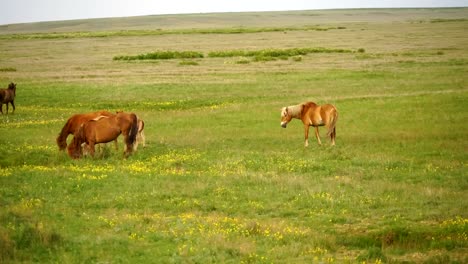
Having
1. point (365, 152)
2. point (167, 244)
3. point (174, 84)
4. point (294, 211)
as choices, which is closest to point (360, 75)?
point (174, 84)

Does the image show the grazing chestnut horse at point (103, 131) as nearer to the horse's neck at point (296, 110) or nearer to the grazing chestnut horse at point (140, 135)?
the grazing chestnut horse at point (140, 135)

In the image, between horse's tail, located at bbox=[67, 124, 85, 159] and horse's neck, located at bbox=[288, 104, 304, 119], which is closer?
horse's tail, located at bbox=[67, 124, 85, 159]

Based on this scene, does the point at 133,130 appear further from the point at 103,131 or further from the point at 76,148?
the point at 76,148

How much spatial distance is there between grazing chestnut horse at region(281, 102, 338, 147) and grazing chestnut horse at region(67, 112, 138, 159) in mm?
5853

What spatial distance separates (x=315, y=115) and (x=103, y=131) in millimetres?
7233

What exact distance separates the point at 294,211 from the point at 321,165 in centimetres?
458

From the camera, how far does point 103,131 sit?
64.3 ft

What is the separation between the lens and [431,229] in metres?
12.1

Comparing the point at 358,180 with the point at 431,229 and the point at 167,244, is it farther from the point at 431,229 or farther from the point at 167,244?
the point at 167,244

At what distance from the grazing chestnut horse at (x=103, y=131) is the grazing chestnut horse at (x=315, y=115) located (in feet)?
19.2

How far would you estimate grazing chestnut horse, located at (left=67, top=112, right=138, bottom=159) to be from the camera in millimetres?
19516

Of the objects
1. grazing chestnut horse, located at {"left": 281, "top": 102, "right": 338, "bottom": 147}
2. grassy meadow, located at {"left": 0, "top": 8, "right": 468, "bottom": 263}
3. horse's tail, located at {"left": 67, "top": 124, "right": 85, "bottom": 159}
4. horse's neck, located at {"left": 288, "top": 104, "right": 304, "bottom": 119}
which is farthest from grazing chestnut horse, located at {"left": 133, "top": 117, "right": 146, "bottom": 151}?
horse's neck, located at {"left": 288, "top": 104, "right": 304, "bottom": 119}

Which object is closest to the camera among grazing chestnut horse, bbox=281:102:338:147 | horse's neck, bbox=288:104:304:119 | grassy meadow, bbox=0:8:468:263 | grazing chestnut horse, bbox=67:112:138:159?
grassy meadow, bbox=0:8:468:263

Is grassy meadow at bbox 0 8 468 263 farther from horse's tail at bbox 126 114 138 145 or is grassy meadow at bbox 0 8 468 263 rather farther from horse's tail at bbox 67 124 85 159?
horse's tail at bbox 126 114 138 145
